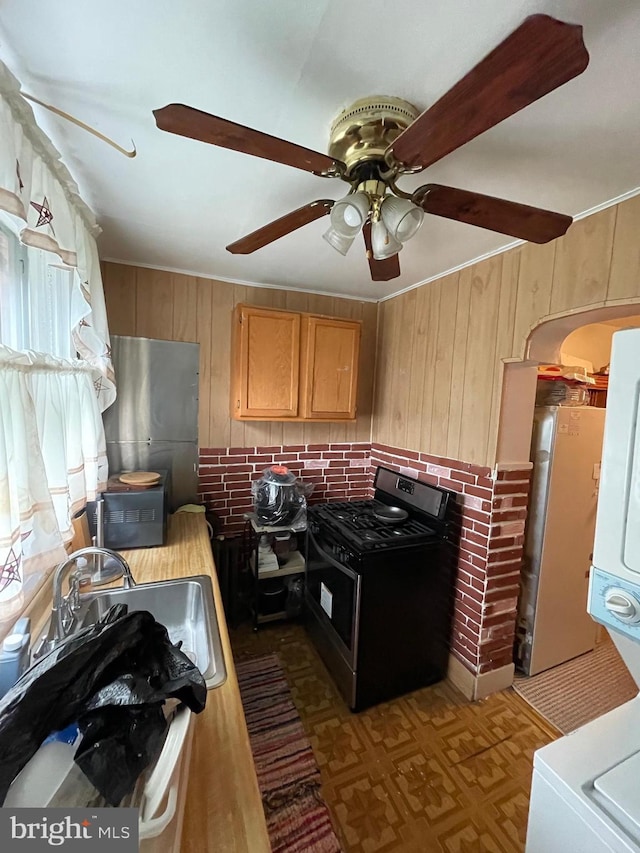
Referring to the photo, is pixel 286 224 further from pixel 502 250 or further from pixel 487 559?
pixel 487 559

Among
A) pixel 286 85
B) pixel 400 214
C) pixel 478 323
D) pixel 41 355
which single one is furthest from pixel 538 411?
pixel 41 355

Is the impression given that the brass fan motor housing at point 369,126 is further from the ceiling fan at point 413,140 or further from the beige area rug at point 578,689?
the beige area rug at point 578,689

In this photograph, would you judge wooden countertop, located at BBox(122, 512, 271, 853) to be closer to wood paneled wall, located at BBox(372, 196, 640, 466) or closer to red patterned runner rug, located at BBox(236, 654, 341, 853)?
red patterned runner rug, located at BBox(236, 654, 341, 853)

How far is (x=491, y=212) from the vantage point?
0.97m

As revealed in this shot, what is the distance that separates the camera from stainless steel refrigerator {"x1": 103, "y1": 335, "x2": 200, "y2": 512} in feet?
6.91

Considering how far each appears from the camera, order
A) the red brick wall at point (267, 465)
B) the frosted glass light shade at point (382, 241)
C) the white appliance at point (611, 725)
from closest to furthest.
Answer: the white appliance at point (611, 725)
the frosted glass light shade at point (382, 241)
the red brick wall at point (267, 465)

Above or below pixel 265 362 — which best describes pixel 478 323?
above

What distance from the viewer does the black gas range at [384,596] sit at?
1.69m

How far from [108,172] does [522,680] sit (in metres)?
3.09

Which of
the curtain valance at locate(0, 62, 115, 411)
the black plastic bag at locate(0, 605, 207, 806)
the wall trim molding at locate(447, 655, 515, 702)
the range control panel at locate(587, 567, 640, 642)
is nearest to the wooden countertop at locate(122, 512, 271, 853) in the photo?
the black plastic bag at locate(0, 605, 207, 806)

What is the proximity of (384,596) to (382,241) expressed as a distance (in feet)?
5.13

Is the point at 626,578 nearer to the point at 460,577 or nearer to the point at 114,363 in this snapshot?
the point at 460,577

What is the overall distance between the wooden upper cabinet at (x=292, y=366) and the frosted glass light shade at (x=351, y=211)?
124 cm

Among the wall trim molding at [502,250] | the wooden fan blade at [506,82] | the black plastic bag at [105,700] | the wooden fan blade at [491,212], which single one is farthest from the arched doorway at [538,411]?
the black plastic bag at [105,700]
